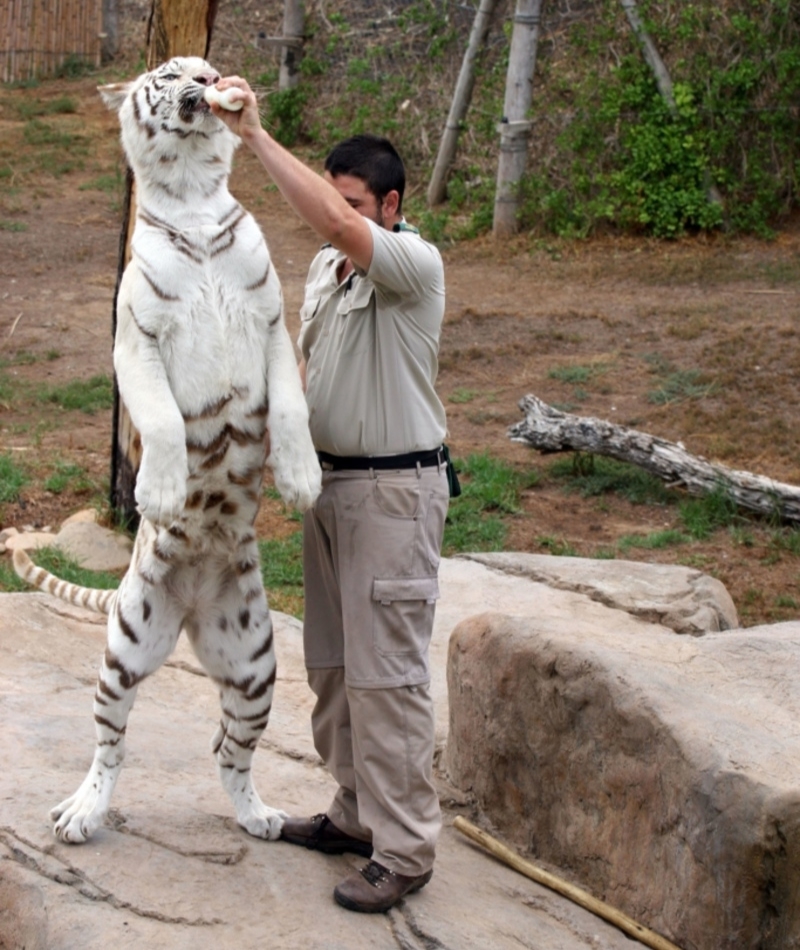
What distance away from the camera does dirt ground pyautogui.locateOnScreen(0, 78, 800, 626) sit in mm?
7809

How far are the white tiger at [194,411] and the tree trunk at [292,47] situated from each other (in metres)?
13.2

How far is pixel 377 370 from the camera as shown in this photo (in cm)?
358

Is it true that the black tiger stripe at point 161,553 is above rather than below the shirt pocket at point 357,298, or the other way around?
below

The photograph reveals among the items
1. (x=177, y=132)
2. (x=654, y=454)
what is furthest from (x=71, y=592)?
(x=654, y=454)

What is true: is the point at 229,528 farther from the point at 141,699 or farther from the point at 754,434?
the point at 754,434

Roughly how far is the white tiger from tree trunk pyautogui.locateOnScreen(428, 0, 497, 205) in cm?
1030

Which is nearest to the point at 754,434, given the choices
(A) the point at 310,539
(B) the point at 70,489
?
(B) the point at 70,489

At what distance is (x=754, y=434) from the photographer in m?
8.82

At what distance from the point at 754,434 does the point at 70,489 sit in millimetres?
4728

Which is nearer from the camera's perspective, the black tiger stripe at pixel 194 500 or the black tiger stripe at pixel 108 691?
the black tiger stripe at pixel 194 500

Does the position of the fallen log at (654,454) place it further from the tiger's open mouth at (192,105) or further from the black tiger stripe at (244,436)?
the tiger's open mouth at (192,105)

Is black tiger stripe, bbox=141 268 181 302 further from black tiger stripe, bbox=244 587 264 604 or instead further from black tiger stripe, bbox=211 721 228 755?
black tiger stripe, bbox=211 721 228 755

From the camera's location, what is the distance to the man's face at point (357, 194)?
11.7 ft

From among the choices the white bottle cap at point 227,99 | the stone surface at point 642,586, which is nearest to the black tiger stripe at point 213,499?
the white bottle cap at point 227,99
